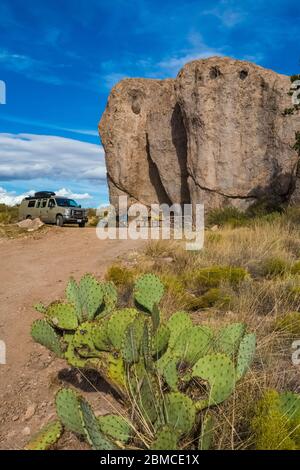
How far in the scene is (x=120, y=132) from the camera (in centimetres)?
2442

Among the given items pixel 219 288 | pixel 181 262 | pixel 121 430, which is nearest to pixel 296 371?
pixel 121 430

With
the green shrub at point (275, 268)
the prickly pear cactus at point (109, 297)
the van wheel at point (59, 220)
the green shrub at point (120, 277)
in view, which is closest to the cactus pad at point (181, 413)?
the prickly pear cactus at point (109, 297)

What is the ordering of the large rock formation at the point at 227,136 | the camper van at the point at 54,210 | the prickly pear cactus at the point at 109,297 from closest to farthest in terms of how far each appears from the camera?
the prickly pear cactus at the point at 109,297, the large rock formation at the point at 227,136, the camper van at the point at 54,210

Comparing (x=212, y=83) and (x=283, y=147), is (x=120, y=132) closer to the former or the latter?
(x=212, y=83)

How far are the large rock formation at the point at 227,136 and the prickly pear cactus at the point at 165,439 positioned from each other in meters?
17.3

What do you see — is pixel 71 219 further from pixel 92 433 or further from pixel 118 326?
pixel 92 433

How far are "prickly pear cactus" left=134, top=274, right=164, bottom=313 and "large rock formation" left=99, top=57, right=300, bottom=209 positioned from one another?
1561 centimetres

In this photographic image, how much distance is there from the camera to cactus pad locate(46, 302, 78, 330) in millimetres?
3824

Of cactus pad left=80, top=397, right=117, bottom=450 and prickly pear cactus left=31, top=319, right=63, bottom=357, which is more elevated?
prickly pear cactus left=31, top=319, right=63, bottom=357

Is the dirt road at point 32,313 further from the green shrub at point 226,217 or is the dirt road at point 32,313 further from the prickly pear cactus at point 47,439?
the green shrub at point 226,217

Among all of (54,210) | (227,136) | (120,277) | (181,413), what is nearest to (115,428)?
(181,413)

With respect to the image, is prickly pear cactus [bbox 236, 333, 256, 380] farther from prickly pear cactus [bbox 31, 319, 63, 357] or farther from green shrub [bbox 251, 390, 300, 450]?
prickly pear cactus [bbox 31, 319, 63, 357]

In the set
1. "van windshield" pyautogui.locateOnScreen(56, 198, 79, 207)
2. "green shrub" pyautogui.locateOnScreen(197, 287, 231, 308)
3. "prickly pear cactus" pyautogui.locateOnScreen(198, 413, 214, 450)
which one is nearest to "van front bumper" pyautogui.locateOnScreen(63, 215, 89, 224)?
"van windshield" pyautogui.locateOnScreen(56, 198, 79, 207)

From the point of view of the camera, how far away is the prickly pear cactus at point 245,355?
319cm
